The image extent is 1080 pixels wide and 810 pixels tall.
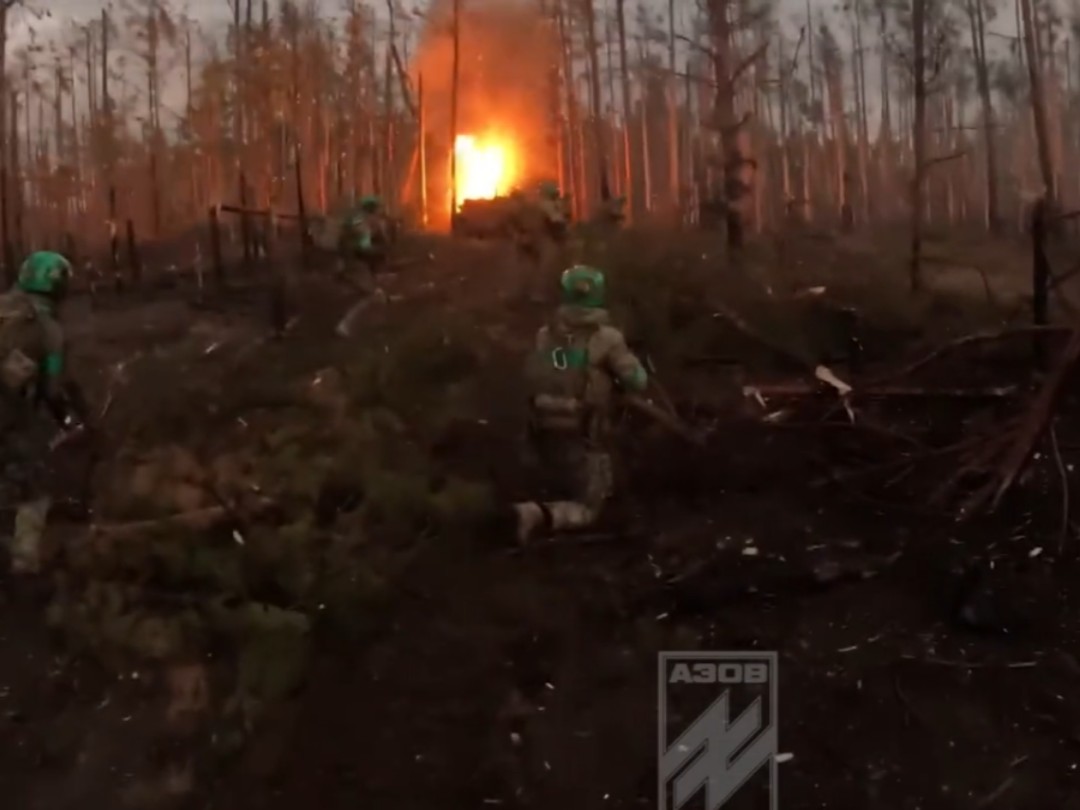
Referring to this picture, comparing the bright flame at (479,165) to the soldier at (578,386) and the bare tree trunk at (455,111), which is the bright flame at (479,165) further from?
the soldier at (578,386)

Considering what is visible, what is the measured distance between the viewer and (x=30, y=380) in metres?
1.60

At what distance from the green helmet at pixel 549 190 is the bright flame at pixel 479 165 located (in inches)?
2.5

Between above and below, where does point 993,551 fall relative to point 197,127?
below

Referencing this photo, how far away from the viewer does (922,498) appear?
160 cm

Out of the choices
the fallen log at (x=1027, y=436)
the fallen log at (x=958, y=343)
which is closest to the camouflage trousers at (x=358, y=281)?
the fallen log at (x=958, y=343)

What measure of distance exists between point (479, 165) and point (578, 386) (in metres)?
0.38

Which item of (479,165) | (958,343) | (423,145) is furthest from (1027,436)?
(423,145)

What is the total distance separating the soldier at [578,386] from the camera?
62.1 inches

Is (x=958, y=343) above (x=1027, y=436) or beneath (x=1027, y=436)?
above

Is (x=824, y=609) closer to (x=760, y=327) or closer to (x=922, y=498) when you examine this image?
(x=922, y=498)

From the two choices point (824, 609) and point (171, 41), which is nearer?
point (824, 609)

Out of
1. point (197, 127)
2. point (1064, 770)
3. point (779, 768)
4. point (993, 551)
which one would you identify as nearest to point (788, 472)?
point (993, 551)

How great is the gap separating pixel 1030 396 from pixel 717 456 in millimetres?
485

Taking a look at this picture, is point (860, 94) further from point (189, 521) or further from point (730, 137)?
point (189, 521)
